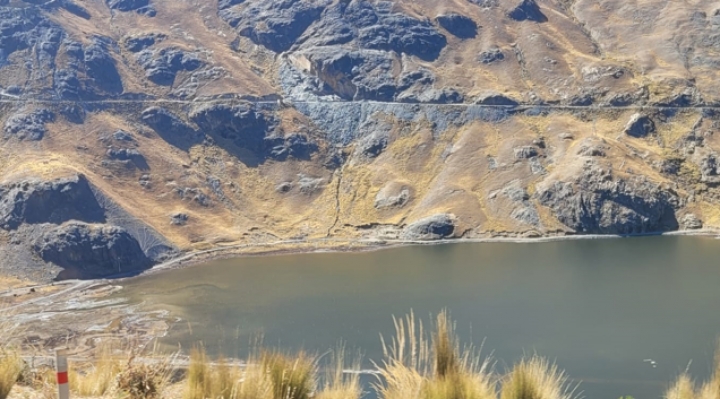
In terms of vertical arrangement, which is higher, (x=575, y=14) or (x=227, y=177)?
(x=575, y=14)

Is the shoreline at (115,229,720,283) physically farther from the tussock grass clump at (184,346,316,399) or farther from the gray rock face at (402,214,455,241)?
the tussock grass clump at (184,346,316,399)

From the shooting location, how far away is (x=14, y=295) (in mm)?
59688

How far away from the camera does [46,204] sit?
231ft

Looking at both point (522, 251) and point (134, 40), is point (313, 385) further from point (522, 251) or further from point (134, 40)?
point (134, 40)

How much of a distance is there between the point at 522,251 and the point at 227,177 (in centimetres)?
3923

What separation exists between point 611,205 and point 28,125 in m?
66.8

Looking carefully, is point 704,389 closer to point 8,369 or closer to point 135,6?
Result: point 8,369

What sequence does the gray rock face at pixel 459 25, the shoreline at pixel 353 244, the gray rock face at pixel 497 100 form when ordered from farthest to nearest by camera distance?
the gray rock face at pixel 459 25 < the gray rock face at pixel 497 100 < the shoreline at pixel 353 244

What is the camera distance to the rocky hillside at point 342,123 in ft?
254

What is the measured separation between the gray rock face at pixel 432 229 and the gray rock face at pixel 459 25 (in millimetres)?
43677

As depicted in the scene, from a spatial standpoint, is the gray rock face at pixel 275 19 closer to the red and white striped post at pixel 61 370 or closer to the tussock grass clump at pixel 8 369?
the tussock grass clump at pixel 8 369

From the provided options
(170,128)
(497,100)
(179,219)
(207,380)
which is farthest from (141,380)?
(497,100)

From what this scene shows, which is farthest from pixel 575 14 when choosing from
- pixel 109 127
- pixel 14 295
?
pixel 14 295

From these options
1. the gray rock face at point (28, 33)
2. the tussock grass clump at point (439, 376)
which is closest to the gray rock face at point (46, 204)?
the gray rock face at point (28, 33)
